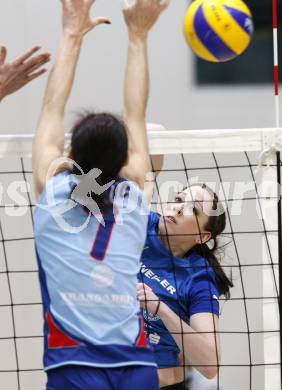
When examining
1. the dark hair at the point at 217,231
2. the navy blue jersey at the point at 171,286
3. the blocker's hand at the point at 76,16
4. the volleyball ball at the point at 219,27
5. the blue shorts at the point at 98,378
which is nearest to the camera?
the blue shorts at the point at 98,378

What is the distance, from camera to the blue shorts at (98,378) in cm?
211

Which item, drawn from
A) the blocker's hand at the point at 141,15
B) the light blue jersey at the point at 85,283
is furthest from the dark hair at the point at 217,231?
the light blue jersey at the point at 85,283

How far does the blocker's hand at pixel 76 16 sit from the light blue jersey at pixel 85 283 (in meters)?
0.53

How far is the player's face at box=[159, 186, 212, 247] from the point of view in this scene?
3.11 metres

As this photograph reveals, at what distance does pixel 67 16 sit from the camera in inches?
98.9

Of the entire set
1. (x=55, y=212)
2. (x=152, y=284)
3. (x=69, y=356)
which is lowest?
(x=152, y=284)

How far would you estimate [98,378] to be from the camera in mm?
2113

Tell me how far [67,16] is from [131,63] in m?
0.23

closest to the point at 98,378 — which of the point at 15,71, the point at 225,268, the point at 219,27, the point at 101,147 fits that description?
the point at 101,147

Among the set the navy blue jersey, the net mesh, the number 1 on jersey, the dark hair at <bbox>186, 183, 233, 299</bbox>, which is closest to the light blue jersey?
the number 1 on jersey

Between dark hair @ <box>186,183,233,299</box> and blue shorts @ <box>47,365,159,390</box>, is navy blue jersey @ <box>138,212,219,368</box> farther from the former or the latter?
blue shorts @ <box>47,365,159,390</box>

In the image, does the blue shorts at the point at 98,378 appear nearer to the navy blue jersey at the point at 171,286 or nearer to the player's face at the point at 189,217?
the navy blue jersey at the point at 171,286

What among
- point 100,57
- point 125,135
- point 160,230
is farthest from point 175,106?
point 125,135

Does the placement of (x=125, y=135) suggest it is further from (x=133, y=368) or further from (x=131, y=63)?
(x=133, y=368)
